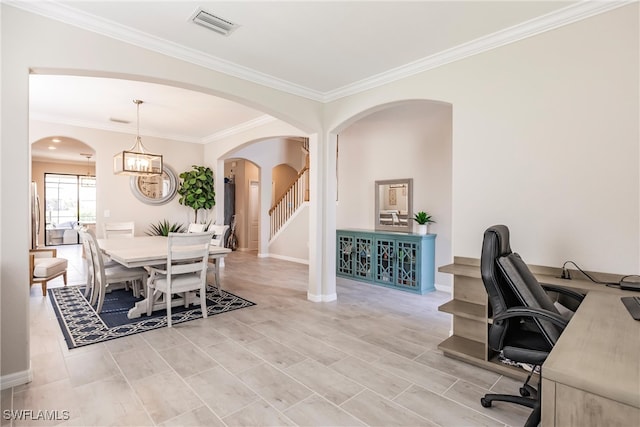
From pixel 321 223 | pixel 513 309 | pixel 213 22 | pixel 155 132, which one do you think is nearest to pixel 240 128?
pixel 155 132

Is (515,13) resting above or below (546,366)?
above

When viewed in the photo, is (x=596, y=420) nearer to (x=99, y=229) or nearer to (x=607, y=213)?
(x=607, y=213)

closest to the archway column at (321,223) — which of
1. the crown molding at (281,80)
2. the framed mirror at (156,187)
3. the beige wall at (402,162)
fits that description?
the crown molding at (281,80)

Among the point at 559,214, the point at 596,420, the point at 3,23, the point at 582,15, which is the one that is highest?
the point at 582,15

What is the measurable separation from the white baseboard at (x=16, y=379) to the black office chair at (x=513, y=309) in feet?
10.2

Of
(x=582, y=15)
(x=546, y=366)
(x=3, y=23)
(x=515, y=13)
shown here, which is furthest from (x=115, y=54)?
(x=582, y=15)

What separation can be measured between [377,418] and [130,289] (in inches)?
169

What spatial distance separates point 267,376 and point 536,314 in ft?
5.97

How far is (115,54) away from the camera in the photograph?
107 inches

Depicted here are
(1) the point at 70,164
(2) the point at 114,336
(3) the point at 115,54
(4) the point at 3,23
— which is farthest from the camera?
(1) the point at 70,164

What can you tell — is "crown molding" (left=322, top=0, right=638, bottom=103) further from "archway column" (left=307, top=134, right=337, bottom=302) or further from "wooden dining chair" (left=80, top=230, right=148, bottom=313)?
"wooden dining chair" (left=80, top=230, right=148, bottom=313)

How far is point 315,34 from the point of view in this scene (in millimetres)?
2795

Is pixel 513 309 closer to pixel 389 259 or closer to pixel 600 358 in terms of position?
pixel 600 358

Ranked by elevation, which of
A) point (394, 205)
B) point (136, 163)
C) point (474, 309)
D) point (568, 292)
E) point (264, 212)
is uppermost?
point (136, 163)
